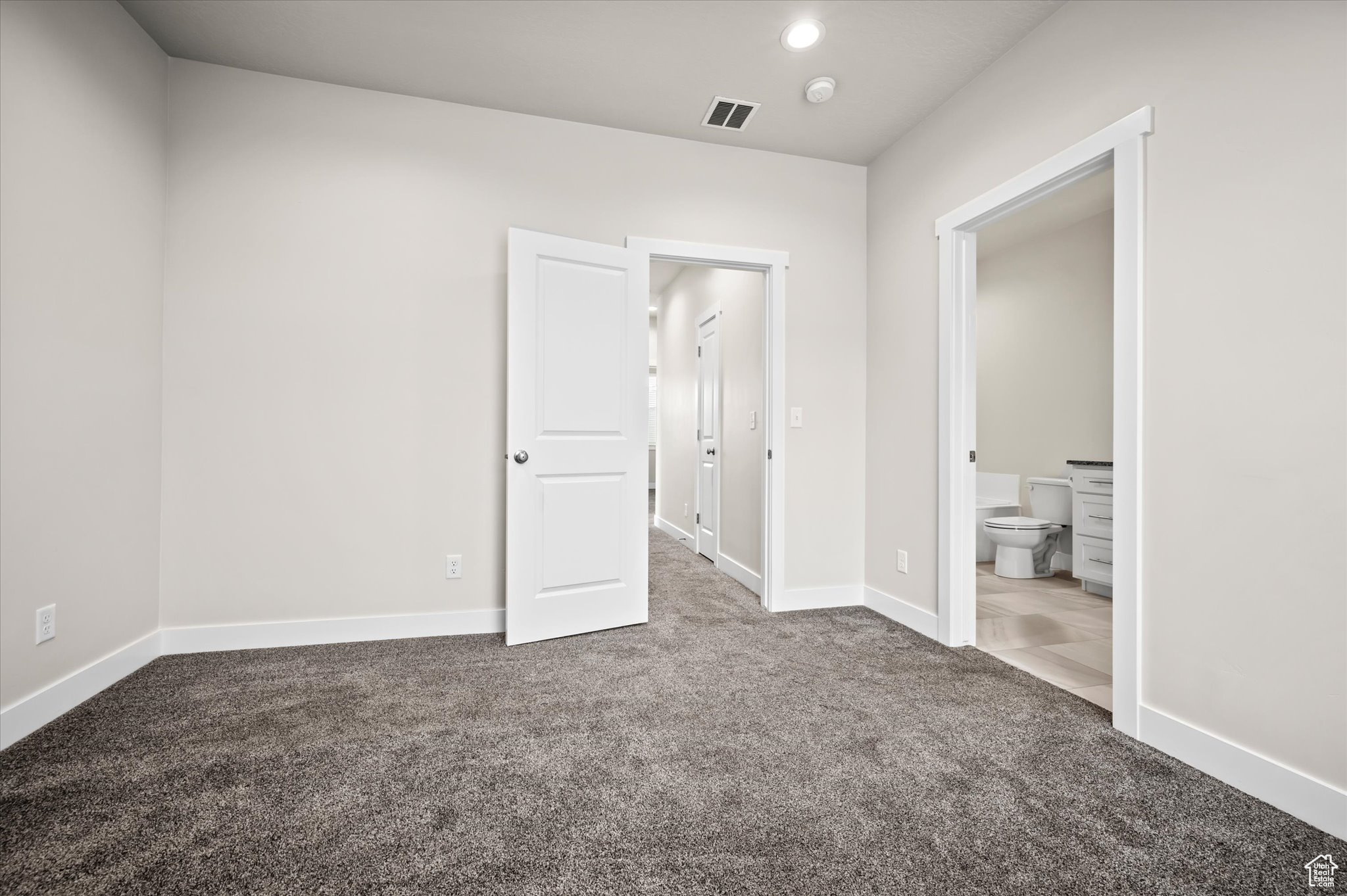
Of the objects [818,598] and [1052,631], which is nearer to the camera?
[1052,631]

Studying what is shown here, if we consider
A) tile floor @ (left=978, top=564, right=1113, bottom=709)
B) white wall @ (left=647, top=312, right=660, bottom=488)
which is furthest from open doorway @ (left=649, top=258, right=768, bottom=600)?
tile floor @ (left=978, top=564, right=1113, bottom=709)

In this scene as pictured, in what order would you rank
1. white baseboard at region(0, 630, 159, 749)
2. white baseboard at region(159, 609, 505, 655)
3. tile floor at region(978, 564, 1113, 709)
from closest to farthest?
white baseboard at region(0, 630, 159, 749), tile floor at region(978, 564, 1113, 709), white baseboard at region(159, 609, 505, 655)

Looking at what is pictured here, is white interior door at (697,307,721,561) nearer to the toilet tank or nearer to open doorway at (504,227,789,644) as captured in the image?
open doorway at (504,227,789,644)

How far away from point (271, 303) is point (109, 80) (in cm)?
92

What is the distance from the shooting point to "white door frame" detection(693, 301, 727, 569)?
186 inches

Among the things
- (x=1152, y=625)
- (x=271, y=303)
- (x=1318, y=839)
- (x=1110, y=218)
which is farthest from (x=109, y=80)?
(x=1110, y=218)

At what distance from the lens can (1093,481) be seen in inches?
161

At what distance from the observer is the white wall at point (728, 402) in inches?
159

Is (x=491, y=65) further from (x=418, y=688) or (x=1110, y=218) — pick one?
(x=1110, y=218)

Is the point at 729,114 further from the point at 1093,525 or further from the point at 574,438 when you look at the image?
the point at 1093,525

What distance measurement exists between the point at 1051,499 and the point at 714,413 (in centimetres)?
265

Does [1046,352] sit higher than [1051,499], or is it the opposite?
[1046,352]

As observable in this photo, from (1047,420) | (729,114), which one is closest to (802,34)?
(729,114)

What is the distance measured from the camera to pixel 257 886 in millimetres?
1271
